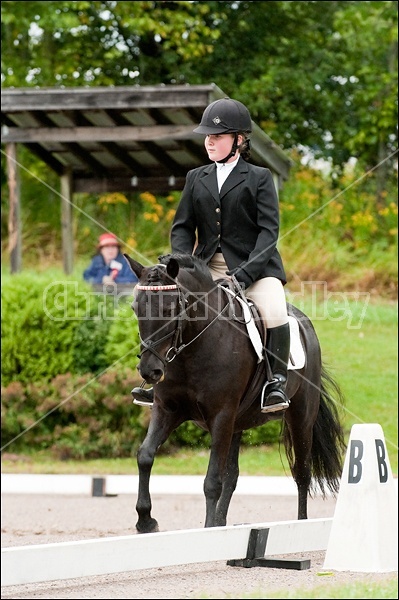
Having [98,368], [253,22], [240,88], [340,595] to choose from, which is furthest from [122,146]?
[340,595]

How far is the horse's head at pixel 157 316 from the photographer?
5957 mm

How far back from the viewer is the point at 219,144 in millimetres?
6887

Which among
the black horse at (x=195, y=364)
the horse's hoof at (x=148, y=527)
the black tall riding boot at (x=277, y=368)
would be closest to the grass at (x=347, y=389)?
the black tall riding boot at (x=277, y=368)

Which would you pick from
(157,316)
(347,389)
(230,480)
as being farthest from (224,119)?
(347,389)

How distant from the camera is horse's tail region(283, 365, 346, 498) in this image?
8.02 meters

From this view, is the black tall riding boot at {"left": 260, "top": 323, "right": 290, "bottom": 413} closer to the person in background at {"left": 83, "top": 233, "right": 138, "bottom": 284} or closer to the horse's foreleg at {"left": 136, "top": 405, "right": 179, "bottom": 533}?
the horse's foreleg at {"left": 136, "top": 405, "right": 179, "bottom": 533}

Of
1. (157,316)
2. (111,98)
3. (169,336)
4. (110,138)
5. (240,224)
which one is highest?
(111,98)

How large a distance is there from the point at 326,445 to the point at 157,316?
258 centimetres

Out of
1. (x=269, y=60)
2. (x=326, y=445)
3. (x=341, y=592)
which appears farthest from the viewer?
(x=269, y=60)

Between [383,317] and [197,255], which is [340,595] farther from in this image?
[383,317]

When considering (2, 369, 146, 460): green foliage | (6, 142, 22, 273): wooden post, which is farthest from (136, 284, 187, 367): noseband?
(6, 142, 22, 273): wooden post

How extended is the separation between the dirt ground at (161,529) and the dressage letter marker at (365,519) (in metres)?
0.08

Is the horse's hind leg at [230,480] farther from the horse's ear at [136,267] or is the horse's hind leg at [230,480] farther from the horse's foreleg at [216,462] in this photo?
the horse's ear at [136,267]

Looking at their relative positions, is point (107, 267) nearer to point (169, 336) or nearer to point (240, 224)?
point (240, 224)
